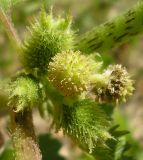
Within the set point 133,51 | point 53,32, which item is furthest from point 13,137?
point 133,51

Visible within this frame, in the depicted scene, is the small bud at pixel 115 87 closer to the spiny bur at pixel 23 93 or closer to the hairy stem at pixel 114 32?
the hairy stem at pixel 114 32

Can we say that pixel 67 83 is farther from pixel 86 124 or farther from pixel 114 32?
pixel 114 32

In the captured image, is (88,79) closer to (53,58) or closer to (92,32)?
(53,58)

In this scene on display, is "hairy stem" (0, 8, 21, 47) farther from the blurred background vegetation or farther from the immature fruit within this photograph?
the blurred background vegetation

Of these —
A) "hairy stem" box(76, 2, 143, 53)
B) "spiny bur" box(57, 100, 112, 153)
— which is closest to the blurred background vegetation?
"hairy stem" box(76, 2, 143, 53)

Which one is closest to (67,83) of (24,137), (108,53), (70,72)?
(70,72)
